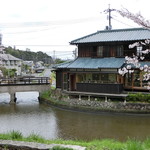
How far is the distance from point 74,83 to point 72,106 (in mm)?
4409

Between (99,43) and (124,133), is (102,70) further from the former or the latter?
(124,133)

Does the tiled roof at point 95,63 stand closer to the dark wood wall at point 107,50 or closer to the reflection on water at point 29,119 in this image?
the dark wood wall at point 107,50

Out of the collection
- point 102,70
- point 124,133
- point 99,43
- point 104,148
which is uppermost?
point 99,43

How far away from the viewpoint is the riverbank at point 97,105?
65.7 feet

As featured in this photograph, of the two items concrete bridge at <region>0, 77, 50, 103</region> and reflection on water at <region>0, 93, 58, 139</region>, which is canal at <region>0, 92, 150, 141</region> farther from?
concrete bridge at <region>0, 77, 50, 103</region>

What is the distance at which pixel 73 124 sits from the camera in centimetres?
1714

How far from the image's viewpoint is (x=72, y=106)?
22422 millimetres

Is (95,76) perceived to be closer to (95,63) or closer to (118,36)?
(95,63)

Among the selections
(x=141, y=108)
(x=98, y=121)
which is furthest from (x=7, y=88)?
(x=141, y=108)

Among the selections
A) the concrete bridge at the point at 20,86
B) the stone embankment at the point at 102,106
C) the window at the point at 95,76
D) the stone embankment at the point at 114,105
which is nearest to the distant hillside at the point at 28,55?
the concrete bridge at the point at 20,86

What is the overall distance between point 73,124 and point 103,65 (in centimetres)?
798

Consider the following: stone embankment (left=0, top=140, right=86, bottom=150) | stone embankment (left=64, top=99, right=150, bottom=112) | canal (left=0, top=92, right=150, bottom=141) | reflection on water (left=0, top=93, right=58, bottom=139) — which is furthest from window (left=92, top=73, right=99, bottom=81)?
stone embankment (left=0, top=140, right=86, bottom=150)

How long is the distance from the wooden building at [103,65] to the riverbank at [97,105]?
1.32 metres

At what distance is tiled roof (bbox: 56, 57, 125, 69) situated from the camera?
2284 centimetres
